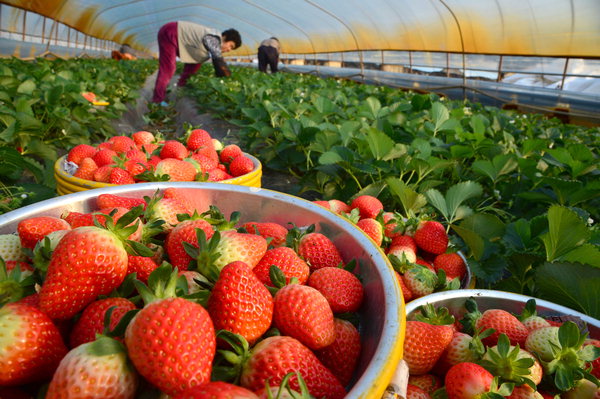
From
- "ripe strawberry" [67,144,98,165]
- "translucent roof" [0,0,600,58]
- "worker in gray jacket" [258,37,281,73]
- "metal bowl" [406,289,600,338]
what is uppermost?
"translucent roof" [0,0,600,58]

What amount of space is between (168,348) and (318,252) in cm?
45

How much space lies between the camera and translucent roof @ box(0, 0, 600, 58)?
773 centimetres

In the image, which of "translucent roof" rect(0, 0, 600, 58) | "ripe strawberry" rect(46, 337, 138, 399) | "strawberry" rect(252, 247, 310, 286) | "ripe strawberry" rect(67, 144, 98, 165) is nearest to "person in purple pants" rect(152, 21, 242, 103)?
"ripe strawberry" rect(67, 144, 98, 165)

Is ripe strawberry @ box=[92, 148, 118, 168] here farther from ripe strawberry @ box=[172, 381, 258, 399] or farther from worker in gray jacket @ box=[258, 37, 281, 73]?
worker in gray jacket @ box=[258, 37, 281, 73]

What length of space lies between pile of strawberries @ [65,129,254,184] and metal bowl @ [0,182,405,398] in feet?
1.03

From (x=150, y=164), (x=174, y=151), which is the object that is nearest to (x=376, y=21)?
(x=174, y=151)

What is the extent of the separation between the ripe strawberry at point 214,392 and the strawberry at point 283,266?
1.09 feet

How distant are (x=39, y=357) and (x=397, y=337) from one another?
522 millimetres

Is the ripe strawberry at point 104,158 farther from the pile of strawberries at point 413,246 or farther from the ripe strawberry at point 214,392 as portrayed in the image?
the ripe strawberry at point 214,392

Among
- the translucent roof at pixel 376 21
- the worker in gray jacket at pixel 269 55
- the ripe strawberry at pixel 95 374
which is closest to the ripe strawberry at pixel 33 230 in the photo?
the ripe strawberry at pixel 95 374

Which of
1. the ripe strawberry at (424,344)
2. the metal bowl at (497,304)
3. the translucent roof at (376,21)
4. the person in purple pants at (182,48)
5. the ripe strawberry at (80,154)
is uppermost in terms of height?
the translucent roof at (376,21)

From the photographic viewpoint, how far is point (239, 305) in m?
0.63

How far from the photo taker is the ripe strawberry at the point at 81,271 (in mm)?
642

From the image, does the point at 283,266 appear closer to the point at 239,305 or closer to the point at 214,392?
the point at 239,305
